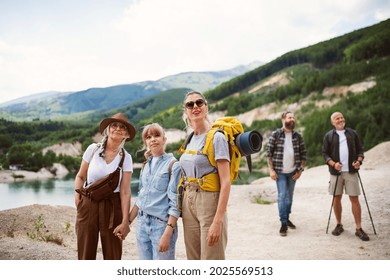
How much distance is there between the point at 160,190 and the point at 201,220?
422 mm

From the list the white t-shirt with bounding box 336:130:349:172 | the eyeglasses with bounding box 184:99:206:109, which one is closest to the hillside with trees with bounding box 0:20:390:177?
the eyeglasses with bounding box 184:99:206:109

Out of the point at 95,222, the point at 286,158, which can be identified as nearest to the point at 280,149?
the point at 286,158

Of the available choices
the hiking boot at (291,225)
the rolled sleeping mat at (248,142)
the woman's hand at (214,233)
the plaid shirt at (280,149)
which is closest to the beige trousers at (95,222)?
the woman's hand at (214,233)

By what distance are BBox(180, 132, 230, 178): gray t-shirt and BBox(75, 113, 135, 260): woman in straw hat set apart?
667 mm

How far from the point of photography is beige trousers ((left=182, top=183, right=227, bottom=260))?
2.08 metres

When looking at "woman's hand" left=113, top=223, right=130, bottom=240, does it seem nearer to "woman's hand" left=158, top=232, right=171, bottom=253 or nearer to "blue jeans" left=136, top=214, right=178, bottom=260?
"blue jeans" left=136, top=214, right=178, bottom=260

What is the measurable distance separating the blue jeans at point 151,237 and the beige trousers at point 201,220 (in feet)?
0.55

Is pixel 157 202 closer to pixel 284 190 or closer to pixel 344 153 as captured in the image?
pixel 284 190

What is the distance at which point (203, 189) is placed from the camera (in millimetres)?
2104

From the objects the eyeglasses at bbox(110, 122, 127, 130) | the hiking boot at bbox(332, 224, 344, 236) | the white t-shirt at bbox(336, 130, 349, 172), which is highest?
the eyeglasses at bbox(110, 122, 127, 130)

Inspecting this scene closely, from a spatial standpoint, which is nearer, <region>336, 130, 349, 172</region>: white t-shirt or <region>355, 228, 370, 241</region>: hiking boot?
<region>355, 228, 370, 241</region>: hiking boot

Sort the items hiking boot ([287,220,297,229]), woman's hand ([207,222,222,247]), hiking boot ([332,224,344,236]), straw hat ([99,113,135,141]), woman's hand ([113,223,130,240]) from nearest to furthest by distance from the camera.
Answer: woman's hand ([207,222,222,247])
woman's hand ([113,223,130,240])
straw hat ([99,113,135,141])
hiking boot ([332,224,344,236])
hiking boot ([287,220,297,229])

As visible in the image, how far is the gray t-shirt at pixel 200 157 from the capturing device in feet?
6.63

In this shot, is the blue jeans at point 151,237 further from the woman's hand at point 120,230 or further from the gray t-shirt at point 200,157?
the gray t-shirt at point 200,157
